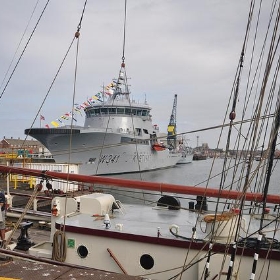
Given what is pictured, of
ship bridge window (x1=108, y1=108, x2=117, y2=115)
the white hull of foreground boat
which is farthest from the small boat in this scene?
ship bridge window (x1=108, y1=108, x2=117, y2=115)

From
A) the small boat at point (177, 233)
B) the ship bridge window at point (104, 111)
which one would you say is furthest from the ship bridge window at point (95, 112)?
the small boat at point (177, 233)

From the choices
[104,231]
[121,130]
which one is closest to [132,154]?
[121,130]

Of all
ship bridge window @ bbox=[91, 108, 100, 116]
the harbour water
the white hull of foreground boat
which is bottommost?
the harbour water

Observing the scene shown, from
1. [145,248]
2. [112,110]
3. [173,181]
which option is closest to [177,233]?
[145,248]

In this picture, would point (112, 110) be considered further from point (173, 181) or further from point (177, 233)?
point (177, 233)

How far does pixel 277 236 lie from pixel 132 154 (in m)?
40.5

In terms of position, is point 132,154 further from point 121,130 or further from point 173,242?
point 173,242

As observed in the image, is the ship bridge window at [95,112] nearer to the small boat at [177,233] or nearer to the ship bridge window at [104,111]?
the ship bridge window at [104,111]

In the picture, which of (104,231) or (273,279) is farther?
(104,231)

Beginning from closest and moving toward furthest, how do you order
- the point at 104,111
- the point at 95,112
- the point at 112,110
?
the point at 112,110, the point at 104,111, the point at 95,112

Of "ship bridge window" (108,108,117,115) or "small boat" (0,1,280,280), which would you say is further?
"ship bridge window" (108,108,117,115)

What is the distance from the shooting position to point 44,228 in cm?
955

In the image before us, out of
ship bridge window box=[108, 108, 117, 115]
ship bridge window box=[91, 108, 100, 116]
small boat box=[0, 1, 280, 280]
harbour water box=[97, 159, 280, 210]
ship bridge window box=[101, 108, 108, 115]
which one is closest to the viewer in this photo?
small boat box=[0, 1, 280, 280]

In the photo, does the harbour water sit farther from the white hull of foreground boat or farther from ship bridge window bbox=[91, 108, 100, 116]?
ship bridge window bbox=[91, 108, 100, 116]
